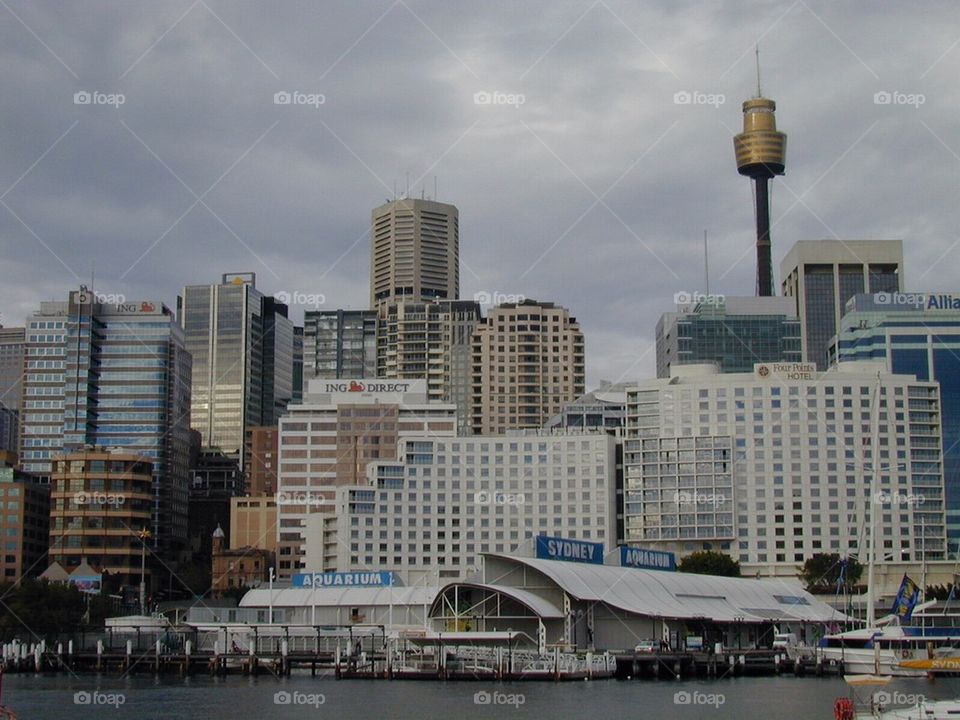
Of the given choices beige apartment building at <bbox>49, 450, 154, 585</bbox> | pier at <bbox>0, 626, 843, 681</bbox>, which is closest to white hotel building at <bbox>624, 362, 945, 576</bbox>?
beige apartment building at <bbox>49, 450, 154, 585</bbox>

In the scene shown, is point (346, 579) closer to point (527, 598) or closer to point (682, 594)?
point (527, 598)

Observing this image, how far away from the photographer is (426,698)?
8744 cm

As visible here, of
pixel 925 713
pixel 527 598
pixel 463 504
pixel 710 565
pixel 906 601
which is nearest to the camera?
pixel 925 713

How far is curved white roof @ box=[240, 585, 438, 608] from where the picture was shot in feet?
455

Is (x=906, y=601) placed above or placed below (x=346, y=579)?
below

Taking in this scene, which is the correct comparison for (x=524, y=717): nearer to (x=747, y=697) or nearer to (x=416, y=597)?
(x=747, y=697)

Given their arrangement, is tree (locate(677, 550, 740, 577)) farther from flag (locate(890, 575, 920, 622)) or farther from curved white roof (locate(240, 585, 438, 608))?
flag (locate(890, 575, 920, 622))

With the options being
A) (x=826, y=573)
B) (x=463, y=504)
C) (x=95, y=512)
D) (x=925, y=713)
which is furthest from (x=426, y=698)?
(x=95, y=512)

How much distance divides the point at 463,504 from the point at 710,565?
37.1 meters

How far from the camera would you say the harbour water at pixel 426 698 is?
78.8 meters

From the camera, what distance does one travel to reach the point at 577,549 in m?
132

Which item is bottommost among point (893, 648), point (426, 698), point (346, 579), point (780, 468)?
point (426, 698)

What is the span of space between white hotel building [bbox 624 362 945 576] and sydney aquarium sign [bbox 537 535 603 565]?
55.2 metres

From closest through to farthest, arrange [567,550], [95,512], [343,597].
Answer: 1. [567,550]
2. [343,597]
3. [95,512]
